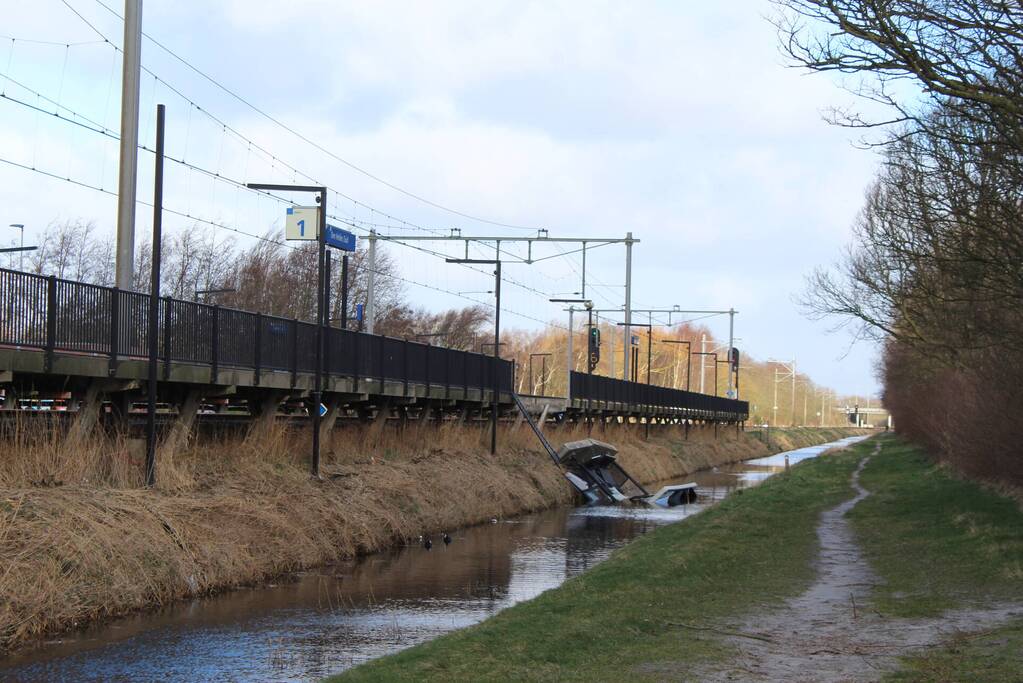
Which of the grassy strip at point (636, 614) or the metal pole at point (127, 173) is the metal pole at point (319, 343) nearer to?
the metal pole at point (127, 173)

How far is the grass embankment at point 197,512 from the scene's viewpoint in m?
15.2

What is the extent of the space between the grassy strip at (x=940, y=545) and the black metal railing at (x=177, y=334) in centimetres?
1161

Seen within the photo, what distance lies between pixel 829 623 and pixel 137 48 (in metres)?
15.5

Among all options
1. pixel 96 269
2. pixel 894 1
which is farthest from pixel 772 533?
pixel 96 269

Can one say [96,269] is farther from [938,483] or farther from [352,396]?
Answer: [938,483]

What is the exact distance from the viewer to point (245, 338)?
2347cm

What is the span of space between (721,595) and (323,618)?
538 centimetres

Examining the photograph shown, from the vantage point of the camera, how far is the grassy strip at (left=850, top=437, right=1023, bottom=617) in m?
14.3

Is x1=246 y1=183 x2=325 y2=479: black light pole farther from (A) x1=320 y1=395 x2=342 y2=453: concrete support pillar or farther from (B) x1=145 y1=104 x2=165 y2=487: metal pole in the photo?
(B) x1=145 y1=104 x2=165 y2=487: metal pole

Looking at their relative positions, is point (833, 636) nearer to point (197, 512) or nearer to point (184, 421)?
point (197, 512)

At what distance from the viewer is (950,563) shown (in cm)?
1705

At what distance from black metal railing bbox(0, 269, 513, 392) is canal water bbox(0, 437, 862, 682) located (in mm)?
4201

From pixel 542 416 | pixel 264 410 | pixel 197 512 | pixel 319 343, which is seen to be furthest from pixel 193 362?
pixel 542 416

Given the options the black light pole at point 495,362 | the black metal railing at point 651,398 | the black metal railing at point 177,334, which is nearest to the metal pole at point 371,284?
the black light pole at point 495,362
